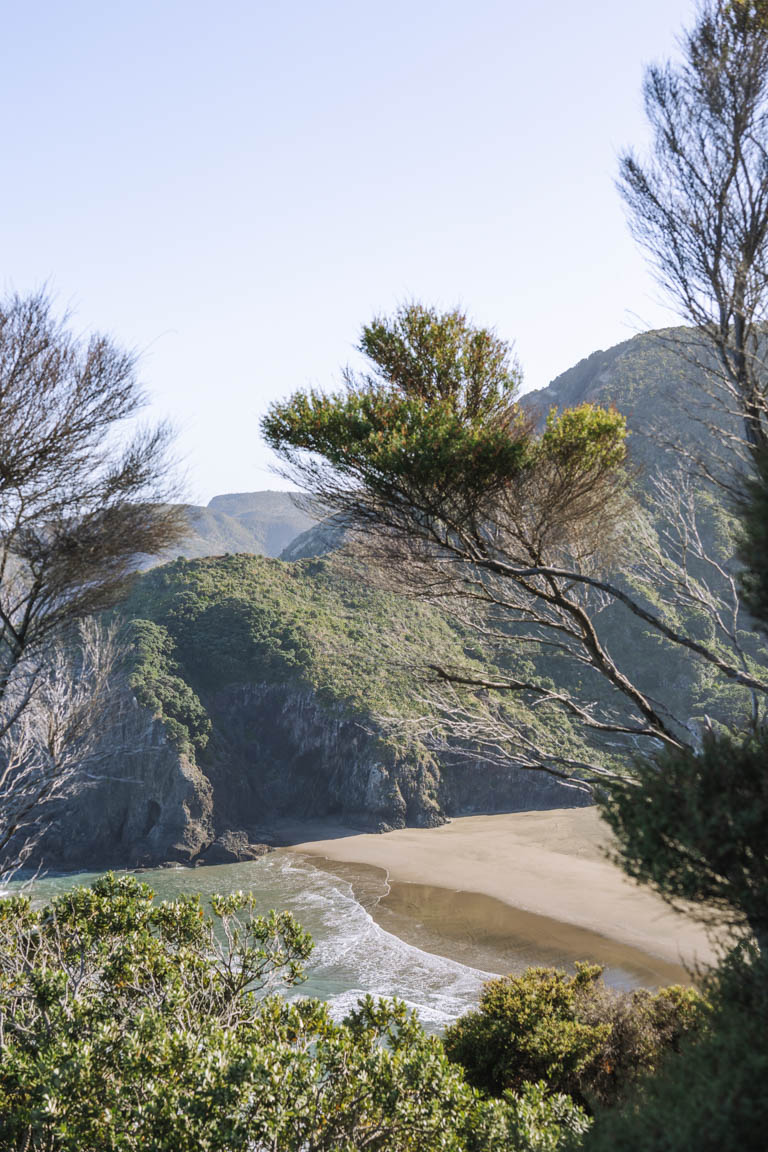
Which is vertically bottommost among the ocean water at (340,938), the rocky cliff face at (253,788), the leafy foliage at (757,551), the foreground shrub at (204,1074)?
the ocean water at (340,938)

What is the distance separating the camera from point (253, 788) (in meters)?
40.2

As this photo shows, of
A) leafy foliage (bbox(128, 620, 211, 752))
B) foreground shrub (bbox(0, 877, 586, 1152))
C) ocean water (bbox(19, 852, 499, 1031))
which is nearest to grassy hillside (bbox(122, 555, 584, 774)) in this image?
leafy foliage (bbox(128, 620, 211, 752))

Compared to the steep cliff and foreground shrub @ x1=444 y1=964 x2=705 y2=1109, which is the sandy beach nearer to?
the steep cliff

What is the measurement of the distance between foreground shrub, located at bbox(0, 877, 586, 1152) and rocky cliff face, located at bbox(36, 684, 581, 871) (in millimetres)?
27279

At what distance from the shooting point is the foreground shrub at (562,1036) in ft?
29.4

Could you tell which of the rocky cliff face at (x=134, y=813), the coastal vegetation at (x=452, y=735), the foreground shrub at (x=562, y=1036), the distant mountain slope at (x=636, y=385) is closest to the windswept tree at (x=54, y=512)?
the coastal vegetation at (x=452, y=735)

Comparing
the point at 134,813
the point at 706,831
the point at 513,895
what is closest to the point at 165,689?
the point at 134,813

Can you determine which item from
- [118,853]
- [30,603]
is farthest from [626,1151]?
[118,853]

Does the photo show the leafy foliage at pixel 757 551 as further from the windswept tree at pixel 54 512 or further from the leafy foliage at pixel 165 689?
the leafy foliage at pixel 165 689

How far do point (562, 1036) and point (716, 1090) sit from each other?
7.83 meters

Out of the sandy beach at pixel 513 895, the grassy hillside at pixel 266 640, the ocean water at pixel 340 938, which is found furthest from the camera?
the grassy hillside at pixel 266 640

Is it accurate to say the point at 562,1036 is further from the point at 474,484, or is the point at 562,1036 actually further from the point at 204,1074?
the point at 474,484

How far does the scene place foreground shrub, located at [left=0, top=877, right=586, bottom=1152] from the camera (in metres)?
4.77

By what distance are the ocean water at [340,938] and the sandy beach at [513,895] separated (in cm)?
80
